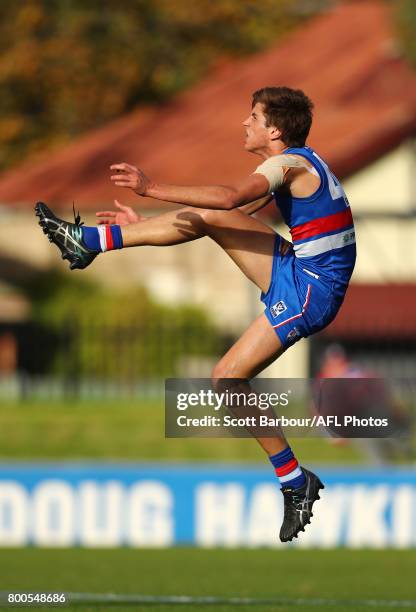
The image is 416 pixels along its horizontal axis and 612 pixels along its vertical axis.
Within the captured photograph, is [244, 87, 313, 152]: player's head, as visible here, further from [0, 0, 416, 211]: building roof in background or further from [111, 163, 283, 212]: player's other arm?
[0, 0, 416, 211]: building roof in background

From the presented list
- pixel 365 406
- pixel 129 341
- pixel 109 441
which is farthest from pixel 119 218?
pixel 129 341

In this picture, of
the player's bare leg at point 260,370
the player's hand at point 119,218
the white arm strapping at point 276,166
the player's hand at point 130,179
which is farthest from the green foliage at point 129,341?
the player's hand at point 130,179

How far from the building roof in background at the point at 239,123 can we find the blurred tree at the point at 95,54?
61 cm

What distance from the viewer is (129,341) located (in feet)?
76.4

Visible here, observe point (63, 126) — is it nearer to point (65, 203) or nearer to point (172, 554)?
point (65, 203)

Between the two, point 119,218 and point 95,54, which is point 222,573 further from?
point 95,54

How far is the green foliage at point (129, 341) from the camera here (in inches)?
893

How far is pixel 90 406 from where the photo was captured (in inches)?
856

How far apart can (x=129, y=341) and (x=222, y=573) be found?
6656mm

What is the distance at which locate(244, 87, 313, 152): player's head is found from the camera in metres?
10.4

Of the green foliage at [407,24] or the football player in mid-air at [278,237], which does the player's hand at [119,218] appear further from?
the green foliage at [407,24]

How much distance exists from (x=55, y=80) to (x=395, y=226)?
717 centimetres

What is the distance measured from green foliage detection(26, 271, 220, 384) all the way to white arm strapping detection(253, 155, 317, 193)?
487 inches

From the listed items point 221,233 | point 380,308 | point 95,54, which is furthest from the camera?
point 95,54
